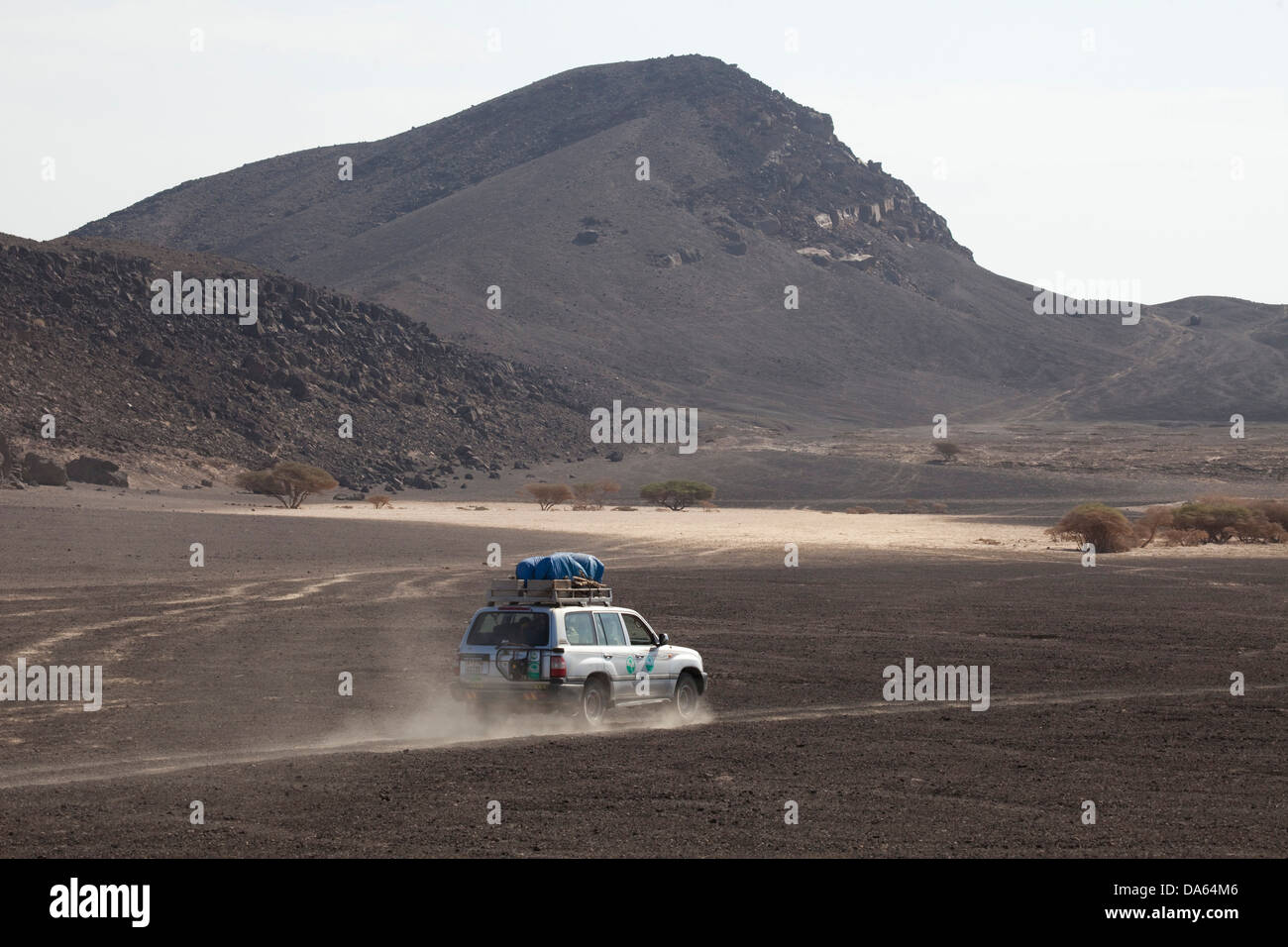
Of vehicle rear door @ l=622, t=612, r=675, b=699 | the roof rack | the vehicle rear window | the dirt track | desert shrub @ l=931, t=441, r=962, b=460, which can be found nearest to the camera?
the dirt track

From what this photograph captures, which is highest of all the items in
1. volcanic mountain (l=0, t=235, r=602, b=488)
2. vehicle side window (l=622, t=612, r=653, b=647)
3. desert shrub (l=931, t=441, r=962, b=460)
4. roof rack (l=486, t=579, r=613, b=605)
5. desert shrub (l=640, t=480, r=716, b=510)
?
volcanic mountain (l=0, t=235, r=602, b=488)

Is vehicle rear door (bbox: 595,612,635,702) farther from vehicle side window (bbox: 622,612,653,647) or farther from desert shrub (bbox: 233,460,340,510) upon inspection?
desert shrub (bbox: 233,460,340,510)

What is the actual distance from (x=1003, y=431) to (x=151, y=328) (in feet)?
262

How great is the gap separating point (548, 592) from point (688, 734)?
2.34 metres

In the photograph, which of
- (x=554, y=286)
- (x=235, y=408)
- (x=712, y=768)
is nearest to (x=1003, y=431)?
(x=554, y=286)

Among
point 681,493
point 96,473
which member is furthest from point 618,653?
point 681,493

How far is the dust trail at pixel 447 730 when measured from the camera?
49.1ft

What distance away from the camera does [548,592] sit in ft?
56.6

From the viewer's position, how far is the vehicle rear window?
16891mm

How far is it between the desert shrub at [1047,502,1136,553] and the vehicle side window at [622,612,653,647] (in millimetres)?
39902

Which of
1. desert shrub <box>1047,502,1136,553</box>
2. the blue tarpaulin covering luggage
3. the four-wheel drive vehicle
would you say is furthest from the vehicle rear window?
desert shrub <box>1047,502,1136,553</box>

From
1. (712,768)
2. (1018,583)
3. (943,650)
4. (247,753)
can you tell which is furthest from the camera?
(1018,583)
